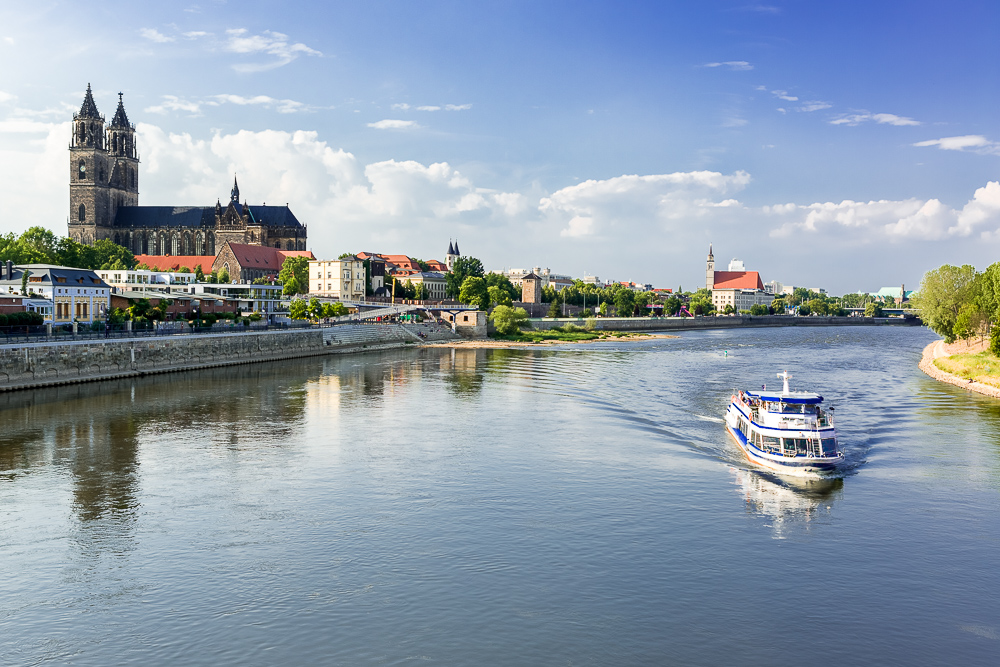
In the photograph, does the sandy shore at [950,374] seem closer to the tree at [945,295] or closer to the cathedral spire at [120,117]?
the tree at [945,295]

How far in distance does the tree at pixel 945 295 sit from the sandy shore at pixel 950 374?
6.43ft

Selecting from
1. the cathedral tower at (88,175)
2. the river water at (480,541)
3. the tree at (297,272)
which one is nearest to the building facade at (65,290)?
the river water at (480,541)

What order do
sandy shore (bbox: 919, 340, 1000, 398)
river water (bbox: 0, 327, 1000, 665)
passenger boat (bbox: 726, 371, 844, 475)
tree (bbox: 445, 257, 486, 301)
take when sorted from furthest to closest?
tree (bbox: 445, 257, 486, 301) < sandy shore (bbox: 919, 340, 1000, 398) < passenger boat (bbox: 726, 371, 844, 475) < river water (bbox: 0, 327, 1000, 665)

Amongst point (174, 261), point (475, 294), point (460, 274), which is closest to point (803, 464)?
point (475, 294)

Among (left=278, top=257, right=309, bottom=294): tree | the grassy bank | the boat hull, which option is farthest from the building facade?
(left=278, top=257, right=309, bottom=294): tree

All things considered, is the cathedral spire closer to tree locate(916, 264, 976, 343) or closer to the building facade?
the building facade

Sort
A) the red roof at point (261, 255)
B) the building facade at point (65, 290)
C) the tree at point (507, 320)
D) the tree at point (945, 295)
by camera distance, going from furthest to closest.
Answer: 1. the red roof at point (261, 255)
2. the tree at point (507, 320)
3. the tree at point (945, 295)
4. the building facade at point (65, 290)

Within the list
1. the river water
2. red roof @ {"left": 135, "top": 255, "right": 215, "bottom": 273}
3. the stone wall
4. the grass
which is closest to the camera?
the river water

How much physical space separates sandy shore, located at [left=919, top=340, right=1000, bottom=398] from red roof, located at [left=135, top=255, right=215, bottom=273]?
151m

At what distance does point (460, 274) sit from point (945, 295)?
4612 inches

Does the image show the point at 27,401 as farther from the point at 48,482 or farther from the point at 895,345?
the point at 895,345

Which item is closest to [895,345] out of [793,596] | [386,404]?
[386,404]

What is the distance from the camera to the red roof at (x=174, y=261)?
180988 millimetres

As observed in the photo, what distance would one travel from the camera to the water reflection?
2661cm
